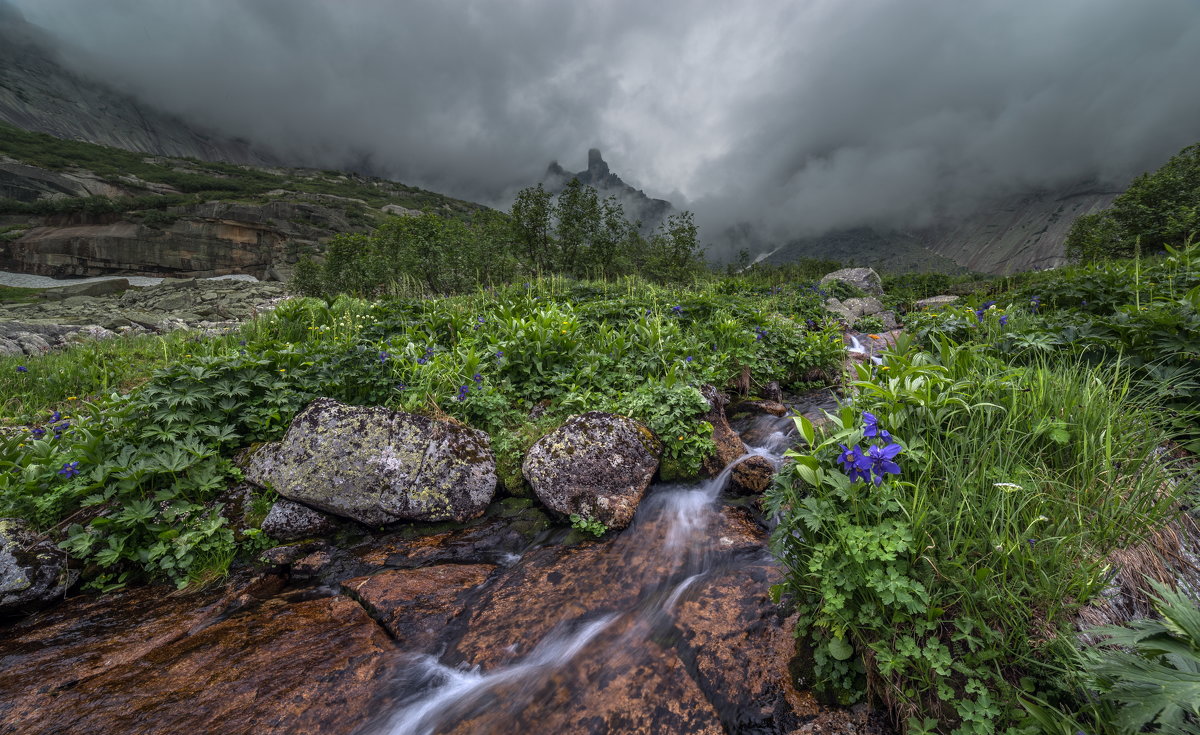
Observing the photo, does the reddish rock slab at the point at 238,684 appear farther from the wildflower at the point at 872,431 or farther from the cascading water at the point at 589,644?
the wildflower at the point at 872,431

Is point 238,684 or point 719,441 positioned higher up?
point 719,441

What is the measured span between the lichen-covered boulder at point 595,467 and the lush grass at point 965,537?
2004 millimetres

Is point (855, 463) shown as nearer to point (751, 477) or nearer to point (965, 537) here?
point (965, 537)

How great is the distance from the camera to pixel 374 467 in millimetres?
4145

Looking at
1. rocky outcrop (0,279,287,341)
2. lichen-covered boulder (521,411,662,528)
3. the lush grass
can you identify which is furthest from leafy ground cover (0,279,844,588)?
rocky outcrop (0,279,287,341)

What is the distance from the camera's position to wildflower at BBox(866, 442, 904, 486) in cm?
190

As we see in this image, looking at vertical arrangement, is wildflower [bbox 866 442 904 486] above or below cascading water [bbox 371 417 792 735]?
above

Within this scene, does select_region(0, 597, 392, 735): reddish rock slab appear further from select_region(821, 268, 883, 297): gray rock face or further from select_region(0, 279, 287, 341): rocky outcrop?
select_region(821, 268, 883, 297): gray rock face

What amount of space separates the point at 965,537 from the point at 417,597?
3.63 metres

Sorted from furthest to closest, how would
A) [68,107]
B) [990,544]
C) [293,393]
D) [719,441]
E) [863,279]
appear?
[68,107] → [863,279] → [719,441] → [293,393] → [990,544]

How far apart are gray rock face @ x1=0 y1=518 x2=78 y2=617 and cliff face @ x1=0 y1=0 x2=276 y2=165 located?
571ft

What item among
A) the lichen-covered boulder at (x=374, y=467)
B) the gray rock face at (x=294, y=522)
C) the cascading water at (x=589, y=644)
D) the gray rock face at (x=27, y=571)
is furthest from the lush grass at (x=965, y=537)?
the gray rock face at (x=27, y=571)

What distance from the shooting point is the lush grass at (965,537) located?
173cm

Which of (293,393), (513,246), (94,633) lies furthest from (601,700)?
(513,246)
